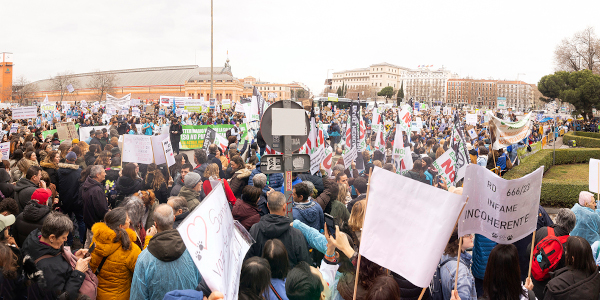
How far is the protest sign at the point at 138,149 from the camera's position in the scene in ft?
22.5

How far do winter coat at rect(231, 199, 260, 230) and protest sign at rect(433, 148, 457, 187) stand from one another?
4.20 metres

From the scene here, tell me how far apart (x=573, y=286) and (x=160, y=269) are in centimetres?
341

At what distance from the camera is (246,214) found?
4.54 meters

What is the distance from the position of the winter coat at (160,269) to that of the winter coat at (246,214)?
1603mm

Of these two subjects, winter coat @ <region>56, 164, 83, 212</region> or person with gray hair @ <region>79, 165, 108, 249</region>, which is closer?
person with gray hair @ <region>79, 165, 108, 249</region>

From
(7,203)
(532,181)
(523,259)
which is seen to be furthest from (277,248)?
(7,203)

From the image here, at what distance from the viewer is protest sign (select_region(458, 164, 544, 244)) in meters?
2.88

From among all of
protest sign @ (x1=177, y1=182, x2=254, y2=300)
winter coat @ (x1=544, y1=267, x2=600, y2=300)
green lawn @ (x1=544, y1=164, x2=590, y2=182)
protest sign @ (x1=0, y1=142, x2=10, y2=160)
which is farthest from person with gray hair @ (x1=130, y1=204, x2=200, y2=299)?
green lawn @ (x1=544, y1=164, x2=590, y2=182)

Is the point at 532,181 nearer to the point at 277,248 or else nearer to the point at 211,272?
the point at 277,248

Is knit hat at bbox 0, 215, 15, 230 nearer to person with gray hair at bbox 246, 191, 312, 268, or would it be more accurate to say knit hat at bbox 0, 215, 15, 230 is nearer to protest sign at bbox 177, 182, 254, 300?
person with gray hair at bbox 246, 191, 312, 268

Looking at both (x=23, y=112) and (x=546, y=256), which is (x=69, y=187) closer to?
(x=546, y=256)

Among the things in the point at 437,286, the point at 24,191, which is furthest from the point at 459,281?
the point at 24,191

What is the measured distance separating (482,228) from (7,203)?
4.93 m

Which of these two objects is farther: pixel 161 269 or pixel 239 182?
pixel 239 182
